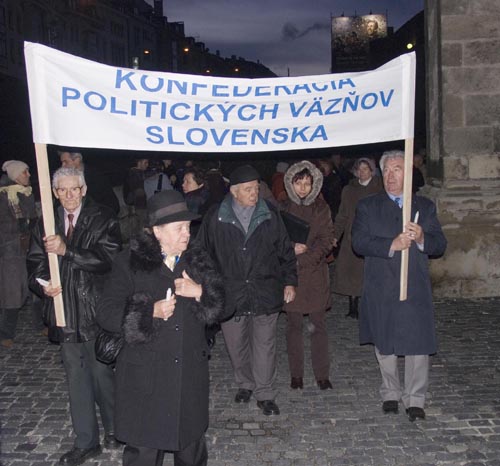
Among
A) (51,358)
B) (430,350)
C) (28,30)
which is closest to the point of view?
(430,350)

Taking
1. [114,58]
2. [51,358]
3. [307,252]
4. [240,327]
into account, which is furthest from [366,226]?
[114,58]

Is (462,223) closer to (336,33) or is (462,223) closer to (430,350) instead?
(430,350)

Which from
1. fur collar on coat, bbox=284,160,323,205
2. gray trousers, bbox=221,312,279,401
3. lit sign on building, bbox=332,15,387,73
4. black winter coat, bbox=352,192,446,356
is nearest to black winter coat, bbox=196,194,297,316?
gray trousers, bbox=221,312,279,401

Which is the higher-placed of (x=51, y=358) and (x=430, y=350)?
(x=430, y=350)

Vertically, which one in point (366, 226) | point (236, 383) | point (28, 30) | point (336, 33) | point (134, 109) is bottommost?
point (236, 383)

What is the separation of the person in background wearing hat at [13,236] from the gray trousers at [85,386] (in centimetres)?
288

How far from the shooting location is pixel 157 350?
3.51 m

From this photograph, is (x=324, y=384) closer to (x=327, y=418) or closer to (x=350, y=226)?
(x=327, y=418)

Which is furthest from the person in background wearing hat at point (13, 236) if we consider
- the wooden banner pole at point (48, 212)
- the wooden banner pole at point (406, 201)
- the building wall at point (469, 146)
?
the building wall at point (469, 146)

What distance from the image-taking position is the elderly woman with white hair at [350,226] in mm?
7680

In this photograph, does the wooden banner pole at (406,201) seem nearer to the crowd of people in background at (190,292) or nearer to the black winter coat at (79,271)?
the crowd of people in background at (190,292)

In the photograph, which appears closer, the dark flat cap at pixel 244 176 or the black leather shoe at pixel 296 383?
the dark flat cap at pixel 244 176

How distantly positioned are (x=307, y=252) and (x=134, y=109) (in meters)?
2.15

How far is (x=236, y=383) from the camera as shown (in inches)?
232
